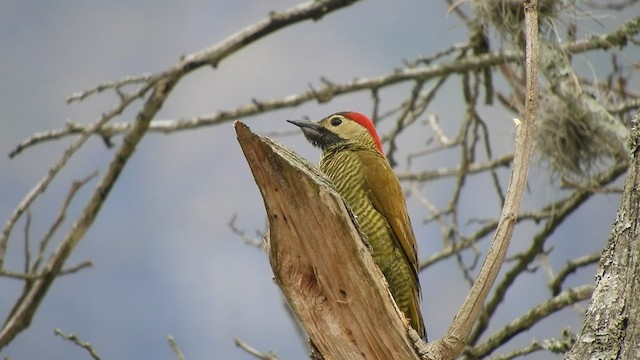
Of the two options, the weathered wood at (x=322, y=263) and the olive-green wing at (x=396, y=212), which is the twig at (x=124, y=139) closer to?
the olive-green wing at (x=396, y=212)

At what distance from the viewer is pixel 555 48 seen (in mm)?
4145

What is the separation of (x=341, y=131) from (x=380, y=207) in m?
0.46

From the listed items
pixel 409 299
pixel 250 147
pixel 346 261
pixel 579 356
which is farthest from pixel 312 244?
pixel 409 299

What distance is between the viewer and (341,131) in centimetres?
356

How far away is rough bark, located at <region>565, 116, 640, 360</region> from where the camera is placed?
193cm

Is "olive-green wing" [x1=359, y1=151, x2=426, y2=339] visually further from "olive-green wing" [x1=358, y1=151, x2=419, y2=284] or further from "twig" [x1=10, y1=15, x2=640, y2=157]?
"twig" [x1=10, y1=15, x2=640, y2=157]

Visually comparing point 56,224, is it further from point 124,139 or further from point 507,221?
point 507,221

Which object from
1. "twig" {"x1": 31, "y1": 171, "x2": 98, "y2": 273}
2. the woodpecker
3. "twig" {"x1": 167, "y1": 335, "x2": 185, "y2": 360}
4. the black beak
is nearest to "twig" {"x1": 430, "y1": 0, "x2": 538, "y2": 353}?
the woodpecker

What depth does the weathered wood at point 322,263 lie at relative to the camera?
206 centimetres

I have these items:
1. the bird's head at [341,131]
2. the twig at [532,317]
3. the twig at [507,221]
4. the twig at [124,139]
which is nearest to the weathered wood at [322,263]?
the twig at [507,221]

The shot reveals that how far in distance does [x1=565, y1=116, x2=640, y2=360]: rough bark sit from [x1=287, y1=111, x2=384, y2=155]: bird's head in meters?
1.53

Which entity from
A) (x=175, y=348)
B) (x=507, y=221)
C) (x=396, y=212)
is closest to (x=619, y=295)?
(x=507, y=221)

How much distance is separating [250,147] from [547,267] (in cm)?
269

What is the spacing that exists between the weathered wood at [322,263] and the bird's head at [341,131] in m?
1.37
